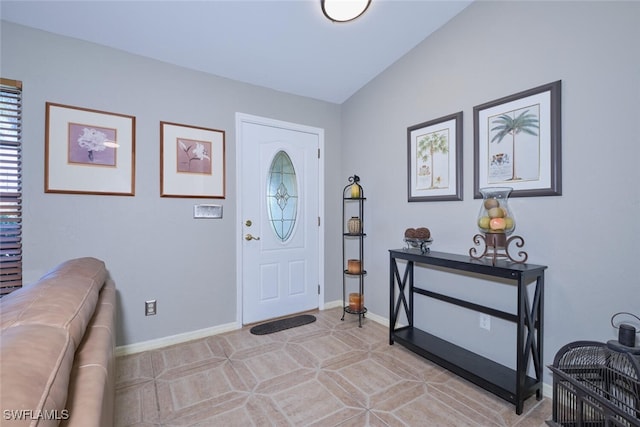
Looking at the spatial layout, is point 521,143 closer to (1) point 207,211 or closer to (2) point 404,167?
(2) point 404,167

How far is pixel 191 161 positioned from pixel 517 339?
281 centimetres

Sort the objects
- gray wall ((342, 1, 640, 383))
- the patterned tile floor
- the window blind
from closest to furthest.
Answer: gray wall ((342, 1, 640, 383)), the patterned tile floor, the window blind

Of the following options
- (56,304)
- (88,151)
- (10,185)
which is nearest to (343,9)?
(88,151)

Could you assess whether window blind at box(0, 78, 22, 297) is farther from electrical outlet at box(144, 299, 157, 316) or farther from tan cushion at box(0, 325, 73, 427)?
tan cushion at box(0, 325, 73, 427)

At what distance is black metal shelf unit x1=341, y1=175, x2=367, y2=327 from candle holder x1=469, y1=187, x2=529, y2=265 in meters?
1.28

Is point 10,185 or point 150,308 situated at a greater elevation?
point 10,185

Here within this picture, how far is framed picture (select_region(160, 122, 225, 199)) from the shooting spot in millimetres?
2514

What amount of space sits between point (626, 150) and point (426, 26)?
1.70m

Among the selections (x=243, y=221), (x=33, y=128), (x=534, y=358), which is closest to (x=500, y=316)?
(x=534, y=358)

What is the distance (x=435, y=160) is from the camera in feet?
8.20

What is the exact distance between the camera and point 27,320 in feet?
2.33

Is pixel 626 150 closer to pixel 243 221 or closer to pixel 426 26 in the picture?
pixel 426 26

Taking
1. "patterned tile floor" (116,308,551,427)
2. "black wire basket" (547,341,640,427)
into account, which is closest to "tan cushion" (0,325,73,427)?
"patterned tile floor" (116,308,551,427)

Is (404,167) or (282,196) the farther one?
(282,196)
